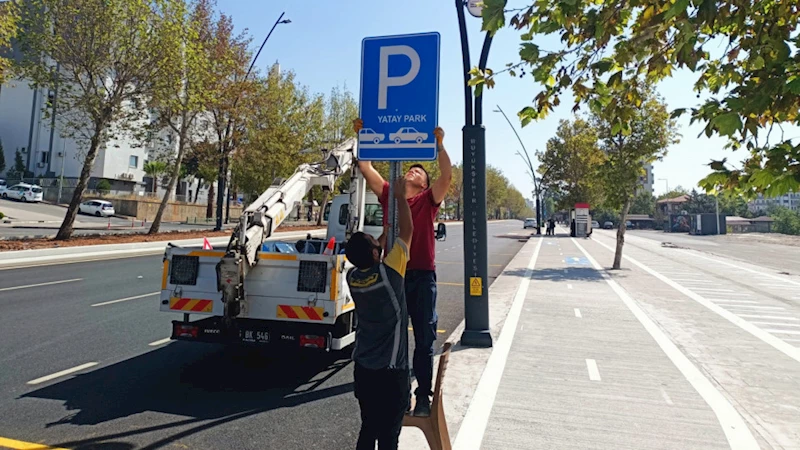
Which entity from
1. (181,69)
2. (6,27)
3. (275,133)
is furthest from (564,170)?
(6,27)

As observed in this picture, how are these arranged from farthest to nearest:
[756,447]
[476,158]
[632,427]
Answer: [476,158] < [632,427] < [756,447]

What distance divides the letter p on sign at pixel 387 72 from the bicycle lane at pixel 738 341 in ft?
13.3

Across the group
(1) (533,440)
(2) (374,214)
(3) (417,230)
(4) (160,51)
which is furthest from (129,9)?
(1) (533,440)

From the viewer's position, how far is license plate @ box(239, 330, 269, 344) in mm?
4848

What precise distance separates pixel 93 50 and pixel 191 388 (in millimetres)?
19431

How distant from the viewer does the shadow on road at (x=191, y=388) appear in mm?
3912

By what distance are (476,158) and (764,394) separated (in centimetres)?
413

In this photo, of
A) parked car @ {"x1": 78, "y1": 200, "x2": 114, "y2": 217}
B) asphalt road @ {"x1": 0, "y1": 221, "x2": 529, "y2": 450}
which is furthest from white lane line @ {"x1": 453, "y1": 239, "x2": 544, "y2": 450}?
parked car @ {"x1": 78, "y1": 200, "x2": 114, "y2": 217}

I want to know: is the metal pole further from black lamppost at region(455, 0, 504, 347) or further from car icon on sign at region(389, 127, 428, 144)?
car icon on sign at region(389, 127, 428, 144)

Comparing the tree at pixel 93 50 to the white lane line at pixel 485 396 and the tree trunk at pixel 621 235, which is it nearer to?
the white lane line at pixel 485 396

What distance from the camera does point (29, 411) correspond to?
401cm

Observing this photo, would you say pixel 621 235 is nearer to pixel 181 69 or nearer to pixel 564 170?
pixel 181 69

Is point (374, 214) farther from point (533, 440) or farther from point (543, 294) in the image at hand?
point (533, 440)

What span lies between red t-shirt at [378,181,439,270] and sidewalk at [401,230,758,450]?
55.6 inches
